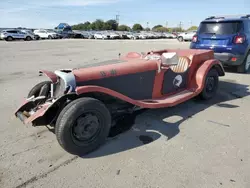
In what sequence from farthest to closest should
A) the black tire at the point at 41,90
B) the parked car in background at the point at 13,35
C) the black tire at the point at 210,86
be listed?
the parked car in background at the point at 13,35 < the black tire at the point at 210,86 < the black tire at the point at 41,90

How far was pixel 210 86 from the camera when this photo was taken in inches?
201

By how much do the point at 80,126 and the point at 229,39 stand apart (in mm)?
6169

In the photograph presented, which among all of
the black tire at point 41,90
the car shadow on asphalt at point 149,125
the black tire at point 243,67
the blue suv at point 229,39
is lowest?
the car shadow on asphalt at point 149,125

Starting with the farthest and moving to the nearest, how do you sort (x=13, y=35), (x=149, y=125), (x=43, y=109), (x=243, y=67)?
(x=13, y=35) → (x=243, y=67) → (x=149, y=125) → (x=43, y=109)

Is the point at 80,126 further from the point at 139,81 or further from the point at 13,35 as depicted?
the point at 13,35

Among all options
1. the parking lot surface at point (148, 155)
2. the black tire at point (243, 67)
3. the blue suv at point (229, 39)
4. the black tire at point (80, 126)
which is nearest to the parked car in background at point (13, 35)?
the blue suv at point (229, 39)

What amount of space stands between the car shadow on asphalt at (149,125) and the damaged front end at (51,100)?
77 cm

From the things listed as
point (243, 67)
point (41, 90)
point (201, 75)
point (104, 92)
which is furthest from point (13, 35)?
point (104, 92)

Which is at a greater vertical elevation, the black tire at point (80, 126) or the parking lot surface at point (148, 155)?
the black tire at point (80, 126)

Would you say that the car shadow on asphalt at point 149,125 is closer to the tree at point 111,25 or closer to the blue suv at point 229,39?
the blue suv at point 229,39

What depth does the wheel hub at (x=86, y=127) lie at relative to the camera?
2.89 metres

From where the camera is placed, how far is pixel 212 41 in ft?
24.8

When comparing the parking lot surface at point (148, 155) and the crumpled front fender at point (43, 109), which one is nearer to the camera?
A: the parking lot surface at point (148, 155)

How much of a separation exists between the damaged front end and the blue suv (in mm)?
5750
